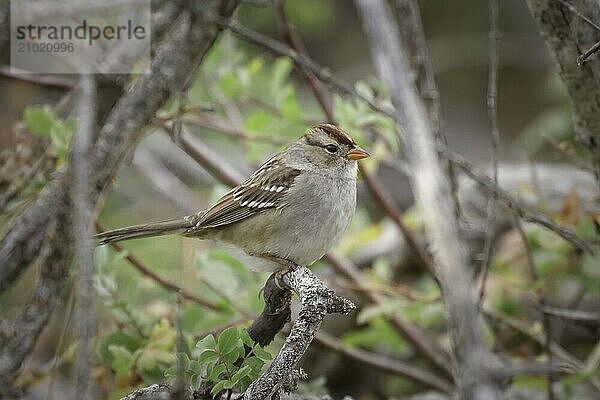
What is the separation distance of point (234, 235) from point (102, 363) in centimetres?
68

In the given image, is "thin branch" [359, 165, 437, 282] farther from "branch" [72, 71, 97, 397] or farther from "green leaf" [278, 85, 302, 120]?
"branch" [72, 71, 97, 397]

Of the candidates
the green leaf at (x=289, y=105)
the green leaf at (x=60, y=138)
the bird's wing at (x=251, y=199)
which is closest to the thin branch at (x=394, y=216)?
the green leaf at (x=289, y=105)

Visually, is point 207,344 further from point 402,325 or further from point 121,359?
point 402,325

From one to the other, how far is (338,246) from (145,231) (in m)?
1.27

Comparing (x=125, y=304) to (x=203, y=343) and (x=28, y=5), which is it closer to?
(x=203, y=343)

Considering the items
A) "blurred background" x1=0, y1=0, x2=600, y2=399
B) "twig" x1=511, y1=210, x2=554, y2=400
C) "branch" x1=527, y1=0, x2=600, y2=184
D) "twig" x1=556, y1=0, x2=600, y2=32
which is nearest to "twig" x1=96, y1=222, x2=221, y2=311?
"blurred background" x1=0, y1=0, x2=600, y2=399

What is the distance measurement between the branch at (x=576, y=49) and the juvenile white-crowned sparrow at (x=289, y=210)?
0.79 m

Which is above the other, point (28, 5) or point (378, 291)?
point (28, 5)

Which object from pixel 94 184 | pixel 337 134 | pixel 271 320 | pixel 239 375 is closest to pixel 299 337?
pixel 239 375

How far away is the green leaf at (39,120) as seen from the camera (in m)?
3.15

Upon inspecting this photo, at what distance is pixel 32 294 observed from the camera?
2600 millimetres

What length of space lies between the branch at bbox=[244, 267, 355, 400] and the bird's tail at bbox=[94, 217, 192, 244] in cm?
97

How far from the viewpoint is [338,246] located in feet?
13.6

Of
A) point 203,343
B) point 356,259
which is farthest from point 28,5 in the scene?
point 356,259
